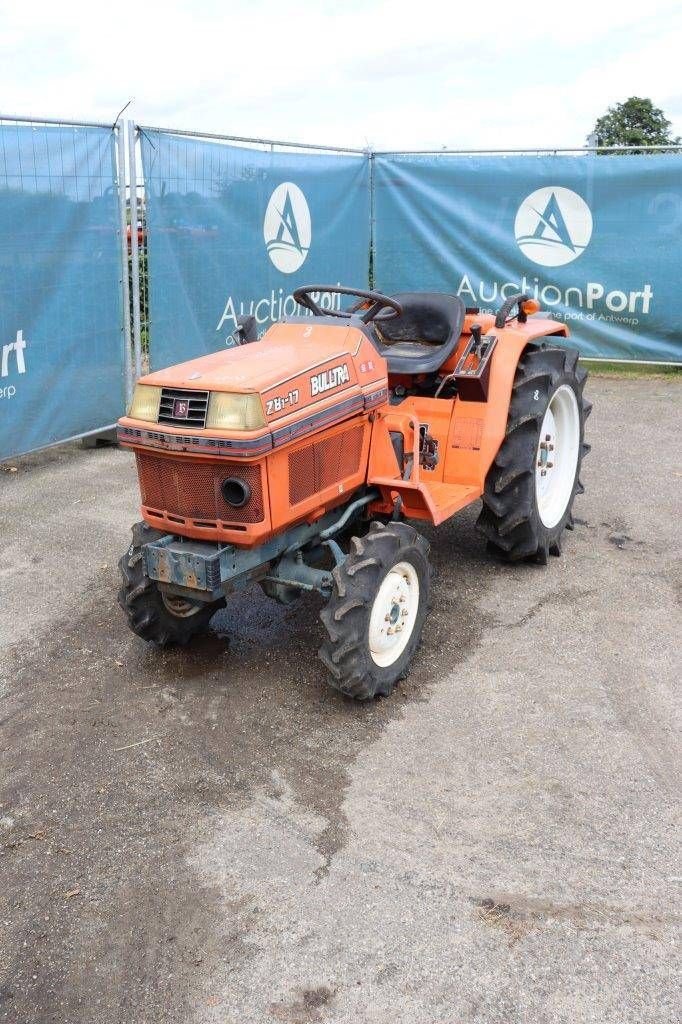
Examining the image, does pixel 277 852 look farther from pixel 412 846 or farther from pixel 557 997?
pixel 557 997

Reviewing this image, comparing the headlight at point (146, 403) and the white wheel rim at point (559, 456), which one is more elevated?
the headlight at point (146, 403)

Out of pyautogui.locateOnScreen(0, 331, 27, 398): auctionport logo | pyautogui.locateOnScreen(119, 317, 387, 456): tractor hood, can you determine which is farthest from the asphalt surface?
pyautogui.locateOnScreen(0, 331, 27, 398): auctionport logo

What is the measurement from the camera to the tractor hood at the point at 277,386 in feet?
11.5

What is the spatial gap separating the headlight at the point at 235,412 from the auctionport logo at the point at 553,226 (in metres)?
7.67

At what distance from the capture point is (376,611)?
3.81 metres

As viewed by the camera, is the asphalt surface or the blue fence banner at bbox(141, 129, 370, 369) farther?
the blue fence banner at bbox(141, 129, 370, 369)

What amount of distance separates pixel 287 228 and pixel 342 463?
6010 millimetres

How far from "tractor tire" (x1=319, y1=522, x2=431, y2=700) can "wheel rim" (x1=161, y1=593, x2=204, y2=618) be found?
730 mm

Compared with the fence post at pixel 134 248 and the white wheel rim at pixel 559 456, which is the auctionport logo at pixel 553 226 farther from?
the white wheel rim at pixel 559 456

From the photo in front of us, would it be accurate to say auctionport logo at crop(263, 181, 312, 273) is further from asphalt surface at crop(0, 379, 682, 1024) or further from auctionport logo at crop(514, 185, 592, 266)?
asphalt surface at crop(0, 379, 682, 1024)

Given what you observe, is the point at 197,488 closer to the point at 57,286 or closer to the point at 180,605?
the point at 180,605

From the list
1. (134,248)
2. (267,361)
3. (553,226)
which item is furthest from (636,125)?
(267,361)

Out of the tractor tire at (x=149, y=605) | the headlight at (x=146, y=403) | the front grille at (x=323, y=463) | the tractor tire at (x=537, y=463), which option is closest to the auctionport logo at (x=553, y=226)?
Answer: the tractor tire at (x=537, y=463)

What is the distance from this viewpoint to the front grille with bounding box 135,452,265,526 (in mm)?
3543
